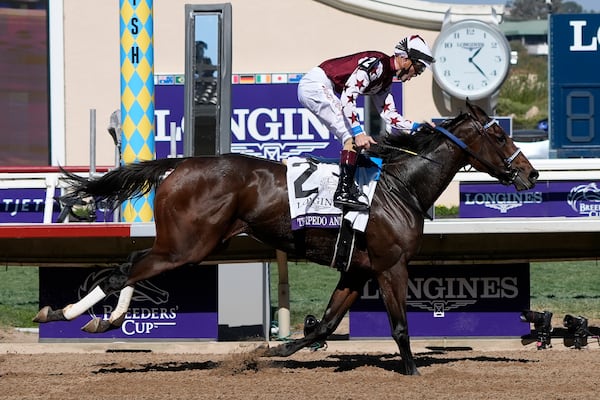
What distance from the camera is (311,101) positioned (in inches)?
293

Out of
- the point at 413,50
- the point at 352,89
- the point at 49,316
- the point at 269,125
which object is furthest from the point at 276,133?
the point at 49,316

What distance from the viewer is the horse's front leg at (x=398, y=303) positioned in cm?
727

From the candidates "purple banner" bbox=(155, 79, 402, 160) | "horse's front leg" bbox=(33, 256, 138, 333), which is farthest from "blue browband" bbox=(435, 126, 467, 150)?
"purple banner" bbox=(155, 79, 402, 160)

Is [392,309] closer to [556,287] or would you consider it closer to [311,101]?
[311,101]

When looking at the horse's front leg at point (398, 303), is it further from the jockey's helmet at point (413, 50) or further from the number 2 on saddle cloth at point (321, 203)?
the jockey's helmet at point (413, 50)

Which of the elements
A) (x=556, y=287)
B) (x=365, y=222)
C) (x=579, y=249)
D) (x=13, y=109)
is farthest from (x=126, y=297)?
(x=13, y=109)

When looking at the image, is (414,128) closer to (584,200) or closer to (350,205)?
(350,205)

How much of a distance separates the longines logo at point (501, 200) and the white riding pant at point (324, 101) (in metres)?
4.95

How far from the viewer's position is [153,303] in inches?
366

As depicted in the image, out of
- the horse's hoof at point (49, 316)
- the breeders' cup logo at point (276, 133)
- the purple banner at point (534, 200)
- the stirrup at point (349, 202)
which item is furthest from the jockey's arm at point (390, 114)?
the breeders' cup logo at point (276, 133)

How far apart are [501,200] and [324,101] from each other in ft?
17.0

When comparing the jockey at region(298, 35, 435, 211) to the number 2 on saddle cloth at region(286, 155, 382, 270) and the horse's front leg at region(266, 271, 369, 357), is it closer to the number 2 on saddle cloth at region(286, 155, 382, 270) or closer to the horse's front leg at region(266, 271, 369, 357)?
the number 2 on saddle cloth at region(286, 155, 382, 270)

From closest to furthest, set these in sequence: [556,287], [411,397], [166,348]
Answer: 1. [411,397]
2. [166,348]
3. [556,287]

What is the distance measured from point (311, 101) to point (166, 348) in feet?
9.10
